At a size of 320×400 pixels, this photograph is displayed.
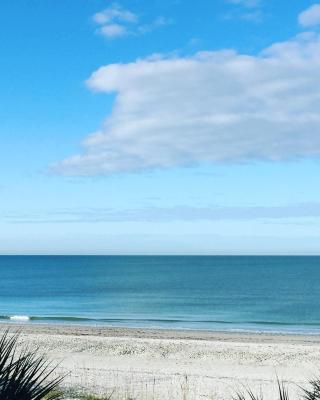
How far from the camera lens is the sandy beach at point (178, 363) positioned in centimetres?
1772

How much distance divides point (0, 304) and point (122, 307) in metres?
15.1

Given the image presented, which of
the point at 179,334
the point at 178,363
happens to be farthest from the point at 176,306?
the point at 178,363

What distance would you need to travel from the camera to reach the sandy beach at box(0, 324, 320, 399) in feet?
58.1

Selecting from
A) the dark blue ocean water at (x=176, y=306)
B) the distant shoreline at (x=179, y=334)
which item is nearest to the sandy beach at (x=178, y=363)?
the distant shoreline at (x=179, y=334)

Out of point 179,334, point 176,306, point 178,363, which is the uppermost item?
point 178,363

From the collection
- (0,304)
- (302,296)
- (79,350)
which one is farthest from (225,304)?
(79,350)

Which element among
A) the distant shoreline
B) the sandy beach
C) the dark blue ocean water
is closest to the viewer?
the sandy beach

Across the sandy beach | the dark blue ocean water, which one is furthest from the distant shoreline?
the dark blue ocean water

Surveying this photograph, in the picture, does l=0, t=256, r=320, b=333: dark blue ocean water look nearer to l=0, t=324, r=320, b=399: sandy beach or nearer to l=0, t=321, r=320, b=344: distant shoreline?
l=0, t=321, r=320, b=344: distant shoreline

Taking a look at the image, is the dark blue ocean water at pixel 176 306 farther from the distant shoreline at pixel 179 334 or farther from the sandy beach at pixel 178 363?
the sandy beach at pixel 178 363

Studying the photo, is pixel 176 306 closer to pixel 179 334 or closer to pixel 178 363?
pixel 179 334

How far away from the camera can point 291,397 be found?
1700 centimetres

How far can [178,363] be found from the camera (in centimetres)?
2322

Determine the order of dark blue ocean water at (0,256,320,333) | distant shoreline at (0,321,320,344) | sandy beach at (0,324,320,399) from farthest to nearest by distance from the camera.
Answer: dark blue ocean water at (0,256,320,333), distant shoreline at (0,321,320,344), sandy beach at (0,324,320,399)
